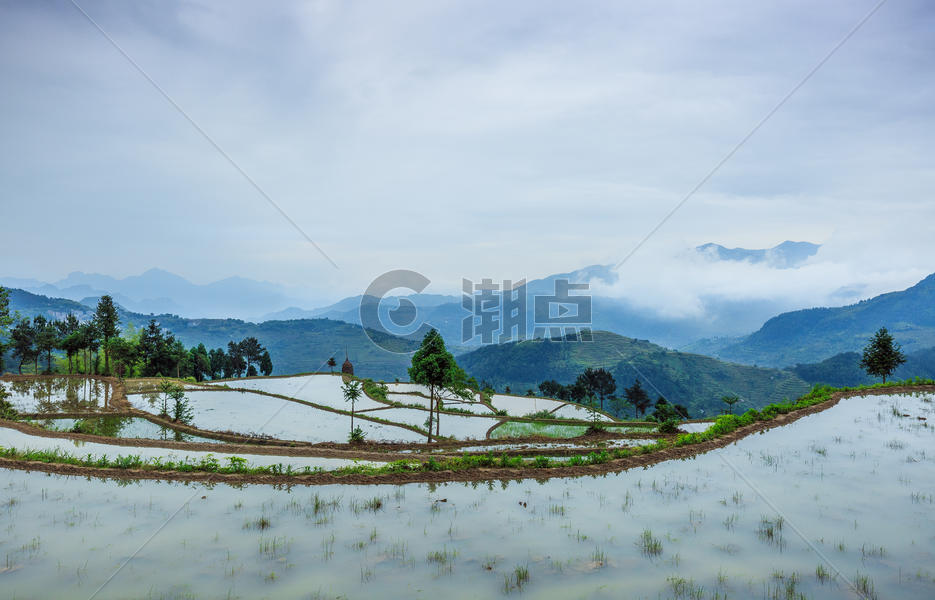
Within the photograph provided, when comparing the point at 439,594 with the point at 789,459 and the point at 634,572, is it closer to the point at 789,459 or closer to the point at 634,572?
the point at 634,572

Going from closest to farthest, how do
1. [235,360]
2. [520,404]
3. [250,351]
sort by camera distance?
[520,404] → [235,360] → [250,351]

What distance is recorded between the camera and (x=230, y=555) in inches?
365

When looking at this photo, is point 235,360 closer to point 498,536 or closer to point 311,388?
point 311,388

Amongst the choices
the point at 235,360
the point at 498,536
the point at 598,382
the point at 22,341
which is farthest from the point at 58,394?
the point at 598,382

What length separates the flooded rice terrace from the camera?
8180 millimetres

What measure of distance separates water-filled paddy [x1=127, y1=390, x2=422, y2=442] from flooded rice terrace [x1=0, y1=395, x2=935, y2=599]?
442 inches

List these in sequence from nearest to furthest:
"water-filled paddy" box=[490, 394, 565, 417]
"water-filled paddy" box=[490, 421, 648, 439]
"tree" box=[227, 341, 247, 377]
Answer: "water-filled paddy" box=[490, 421, 648, 439]
"water-filled paddy" box=[490, 394, 565, 417]
"tree" box=[227, 341, 247, 377]

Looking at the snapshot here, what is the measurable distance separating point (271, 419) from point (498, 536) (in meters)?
22.2

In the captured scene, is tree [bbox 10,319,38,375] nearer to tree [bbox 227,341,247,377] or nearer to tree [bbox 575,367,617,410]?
tree [bbox 227,341,247,377]

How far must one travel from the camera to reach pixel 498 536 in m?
10.3

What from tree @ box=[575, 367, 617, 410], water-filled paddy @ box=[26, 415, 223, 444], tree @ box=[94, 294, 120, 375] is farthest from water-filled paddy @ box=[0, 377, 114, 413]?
tree @ box=[575, 367, 617, 410]

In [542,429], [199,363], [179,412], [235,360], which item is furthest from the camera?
[235,360]

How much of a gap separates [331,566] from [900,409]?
2870cm

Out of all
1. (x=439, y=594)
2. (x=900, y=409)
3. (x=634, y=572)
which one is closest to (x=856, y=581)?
(x=634, y=572)
